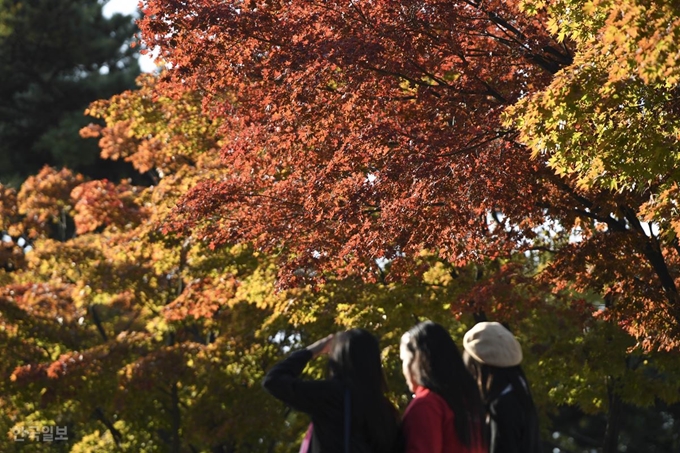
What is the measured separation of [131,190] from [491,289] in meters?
10.0

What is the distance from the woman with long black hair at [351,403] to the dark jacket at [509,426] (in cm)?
55

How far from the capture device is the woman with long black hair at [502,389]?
16.8 feet

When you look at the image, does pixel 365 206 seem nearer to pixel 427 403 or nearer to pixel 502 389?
pixel 502 389

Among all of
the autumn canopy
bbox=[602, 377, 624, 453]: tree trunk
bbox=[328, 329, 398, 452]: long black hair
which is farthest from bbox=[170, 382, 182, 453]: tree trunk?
bbox=[328, 329, 398, 452]: long black hair

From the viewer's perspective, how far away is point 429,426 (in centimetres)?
475

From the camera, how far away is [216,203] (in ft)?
41.8

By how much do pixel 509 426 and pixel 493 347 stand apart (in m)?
0.39

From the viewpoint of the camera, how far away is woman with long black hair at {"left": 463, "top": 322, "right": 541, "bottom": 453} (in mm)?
5133

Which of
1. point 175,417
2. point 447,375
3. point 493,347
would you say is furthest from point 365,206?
point 175,417

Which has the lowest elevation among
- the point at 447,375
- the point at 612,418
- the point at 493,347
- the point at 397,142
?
the point at 447,375

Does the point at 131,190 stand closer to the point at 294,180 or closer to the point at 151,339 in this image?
the point at 151,339

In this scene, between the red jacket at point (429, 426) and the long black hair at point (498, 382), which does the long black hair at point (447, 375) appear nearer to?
the red jacket at point (429, 426)

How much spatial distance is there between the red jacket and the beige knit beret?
0.48 metres

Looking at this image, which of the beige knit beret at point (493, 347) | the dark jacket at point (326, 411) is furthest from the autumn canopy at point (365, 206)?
the dark jacket at point (326, 411)
